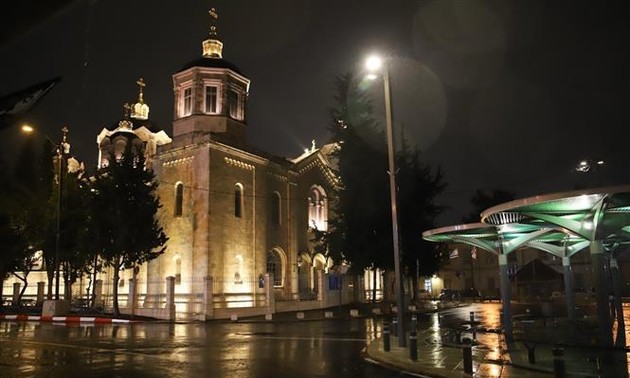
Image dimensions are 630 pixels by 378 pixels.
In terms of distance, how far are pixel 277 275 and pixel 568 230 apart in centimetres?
2701

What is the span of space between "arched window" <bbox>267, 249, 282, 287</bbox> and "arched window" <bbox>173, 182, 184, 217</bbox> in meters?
7.18

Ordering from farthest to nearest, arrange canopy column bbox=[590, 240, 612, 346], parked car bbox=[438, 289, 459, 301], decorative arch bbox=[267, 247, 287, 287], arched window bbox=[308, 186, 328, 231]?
1. parked car bbox=[438, 289, 459, 301]
2. arched window bbox=[308, 186, 328, 231]
3. decorative arch bbox=[267, 247, 287, 287]
4. canopy column bbox=[590, 240, 612, 346]

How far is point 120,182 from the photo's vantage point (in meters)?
32.1

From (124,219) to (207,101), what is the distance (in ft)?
32.9

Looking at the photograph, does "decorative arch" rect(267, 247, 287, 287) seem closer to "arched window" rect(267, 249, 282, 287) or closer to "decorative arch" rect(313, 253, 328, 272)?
"arched window" rect(267, 249, 282, 287)

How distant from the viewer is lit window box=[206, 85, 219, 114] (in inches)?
1438

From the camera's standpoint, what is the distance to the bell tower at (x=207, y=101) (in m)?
36.1

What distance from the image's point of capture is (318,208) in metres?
45.9

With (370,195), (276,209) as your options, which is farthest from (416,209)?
(276,209)

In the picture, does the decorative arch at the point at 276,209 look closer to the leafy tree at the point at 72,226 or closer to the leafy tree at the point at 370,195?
the leafy tree at the point at 370,195

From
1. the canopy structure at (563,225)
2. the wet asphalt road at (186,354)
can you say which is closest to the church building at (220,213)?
the wet asphalt road at (186,354)

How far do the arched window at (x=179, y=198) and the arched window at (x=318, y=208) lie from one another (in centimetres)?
1203

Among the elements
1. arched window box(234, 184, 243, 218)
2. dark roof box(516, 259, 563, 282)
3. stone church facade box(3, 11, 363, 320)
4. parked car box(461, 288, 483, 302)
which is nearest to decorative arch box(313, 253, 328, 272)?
stone church facade box(3, 11, 363, 320)

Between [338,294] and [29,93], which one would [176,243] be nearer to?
[338,294]
